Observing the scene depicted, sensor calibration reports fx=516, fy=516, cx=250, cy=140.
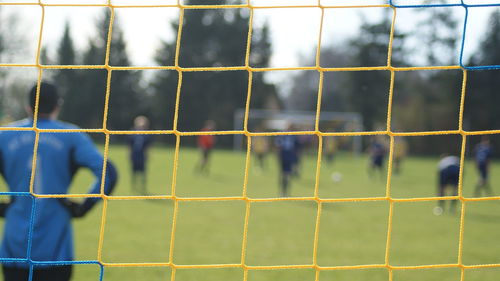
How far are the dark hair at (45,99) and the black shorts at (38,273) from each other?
2.85 ft

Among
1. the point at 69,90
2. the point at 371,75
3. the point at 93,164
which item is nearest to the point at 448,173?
the point at 93,164

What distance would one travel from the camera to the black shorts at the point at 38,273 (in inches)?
110

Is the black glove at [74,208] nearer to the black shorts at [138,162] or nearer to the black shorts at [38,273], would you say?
the black shorts at [38,273]

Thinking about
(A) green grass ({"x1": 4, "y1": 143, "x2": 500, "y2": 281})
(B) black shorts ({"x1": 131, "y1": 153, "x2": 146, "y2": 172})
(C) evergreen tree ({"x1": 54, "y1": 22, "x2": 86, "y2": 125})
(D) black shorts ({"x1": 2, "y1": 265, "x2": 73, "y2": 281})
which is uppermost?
(C) evergreen tree ({"x1": 54, "y1": 22, "x2": 86, "y2": 125})

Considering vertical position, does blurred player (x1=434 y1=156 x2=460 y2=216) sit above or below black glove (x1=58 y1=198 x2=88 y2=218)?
above

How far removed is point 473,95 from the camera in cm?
3338

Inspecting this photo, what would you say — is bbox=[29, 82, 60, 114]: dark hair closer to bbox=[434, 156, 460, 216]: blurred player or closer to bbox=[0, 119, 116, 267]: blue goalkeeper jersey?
bbox=[0, 119, 116, 267]: blue goalkeeper jersey

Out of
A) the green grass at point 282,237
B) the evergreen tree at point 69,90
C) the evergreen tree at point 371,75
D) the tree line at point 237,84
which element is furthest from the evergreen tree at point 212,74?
the green grass at point 282,237

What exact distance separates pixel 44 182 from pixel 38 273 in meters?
0.49

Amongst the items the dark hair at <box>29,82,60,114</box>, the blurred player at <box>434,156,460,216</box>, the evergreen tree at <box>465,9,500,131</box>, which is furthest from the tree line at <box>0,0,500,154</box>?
the dark hair at <box>29,82,60,114</box>

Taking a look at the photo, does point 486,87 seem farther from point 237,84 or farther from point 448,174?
point 448,174

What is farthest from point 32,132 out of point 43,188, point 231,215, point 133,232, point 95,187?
point 231,215

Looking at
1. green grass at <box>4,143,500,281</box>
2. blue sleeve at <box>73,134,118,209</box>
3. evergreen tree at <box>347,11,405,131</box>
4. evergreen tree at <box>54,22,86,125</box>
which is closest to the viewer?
blue sleeve at <box>73,134,118,209</box>

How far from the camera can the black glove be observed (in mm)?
2760
